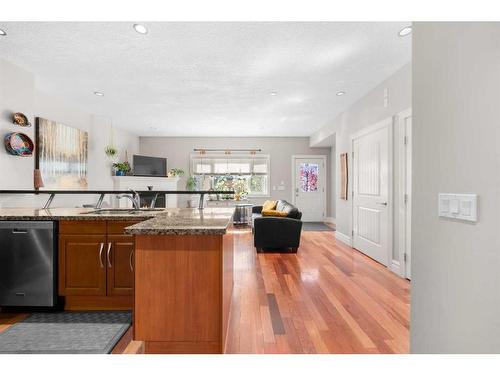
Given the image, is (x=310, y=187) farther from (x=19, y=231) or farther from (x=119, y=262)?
(x=19, y=231)

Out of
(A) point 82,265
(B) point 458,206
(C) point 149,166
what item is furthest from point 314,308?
(C) point 149,166

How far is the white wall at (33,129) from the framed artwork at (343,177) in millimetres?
5086

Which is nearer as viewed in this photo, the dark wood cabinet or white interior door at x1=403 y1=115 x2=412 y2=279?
the dark wood cabinet

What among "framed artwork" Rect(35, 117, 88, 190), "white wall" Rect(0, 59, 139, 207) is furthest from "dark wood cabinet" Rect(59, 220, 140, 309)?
"framed artwork" Rect(35, 117, 88, 190)

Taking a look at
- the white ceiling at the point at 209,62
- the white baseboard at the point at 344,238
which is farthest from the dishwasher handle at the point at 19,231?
the white baseboard at the point at 344,238

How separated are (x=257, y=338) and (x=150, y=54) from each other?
310cm

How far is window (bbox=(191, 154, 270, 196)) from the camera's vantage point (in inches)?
338

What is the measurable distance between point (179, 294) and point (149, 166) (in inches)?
263

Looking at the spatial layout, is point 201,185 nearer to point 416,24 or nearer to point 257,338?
point 257,338

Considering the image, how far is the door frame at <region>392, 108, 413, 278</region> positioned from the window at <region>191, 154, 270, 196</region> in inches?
206

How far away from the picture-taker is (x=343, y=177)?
18.7 ft

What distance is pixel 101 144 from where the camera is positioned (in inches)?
243

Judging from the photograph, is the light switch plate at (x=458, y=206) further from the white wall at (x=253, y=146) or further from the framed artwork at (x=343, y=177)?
the white wall at (x=253, y=146)

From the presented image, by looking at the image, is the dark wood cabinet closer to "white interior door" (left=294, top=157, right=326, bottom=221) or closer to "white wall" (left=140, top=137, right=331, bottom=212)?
"white wall" (left=140, top=137, right=331, bottom=212)
